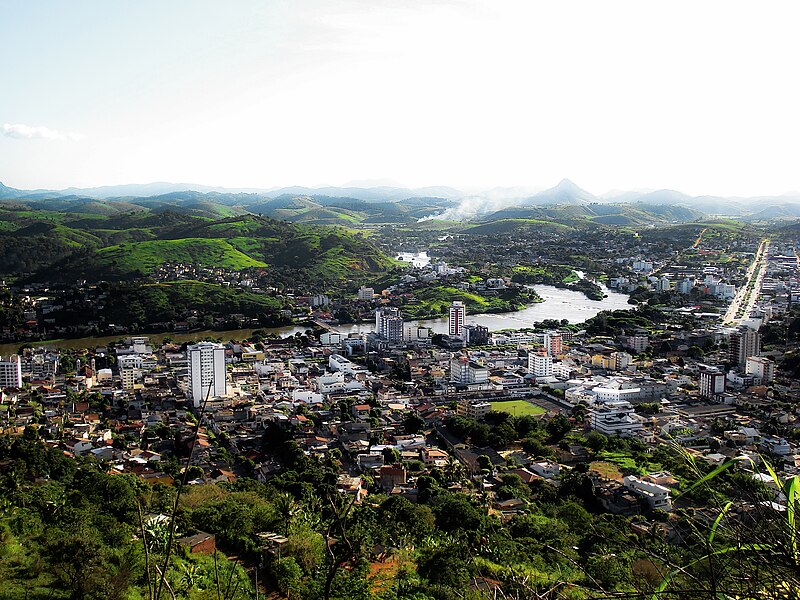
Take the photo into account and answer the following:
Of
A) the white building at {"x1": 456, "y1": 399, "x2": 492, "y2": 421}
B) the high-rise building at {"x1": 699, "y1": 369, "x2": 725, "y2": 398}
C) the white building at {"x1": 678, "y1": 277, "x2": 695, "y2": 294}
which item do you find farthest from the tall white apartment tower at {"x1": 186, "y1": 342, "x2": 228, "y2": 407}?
the white building at {"x1": 678, "y1": 277, "x2": 695, "y2": 294}

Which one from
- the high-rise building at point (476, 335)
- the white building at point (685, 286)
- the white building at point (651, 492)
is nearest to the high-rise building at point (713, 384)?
the white building at point (651, 492)

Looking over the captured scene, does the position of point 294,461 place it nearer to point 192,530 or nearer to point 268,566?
point 192,530

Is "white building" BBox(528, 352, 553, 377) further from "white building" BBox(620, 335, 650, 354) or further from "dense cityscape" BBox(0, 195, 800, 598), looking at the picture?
"white building" BBox(620, 335, 650, 354)

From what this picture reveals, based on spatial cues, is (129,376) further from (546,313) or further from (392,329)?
(546,313)

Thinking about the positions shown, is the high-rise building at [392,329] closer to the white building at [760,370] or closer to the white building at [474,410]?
the white building at [474,410]

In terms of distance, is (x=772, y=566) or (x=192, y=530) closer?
(x=772, y=566)

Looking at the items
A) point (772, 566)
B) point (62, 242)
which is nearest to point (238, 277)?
point (62, 242)

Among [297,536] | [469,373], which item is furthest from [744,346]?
[297,536]
